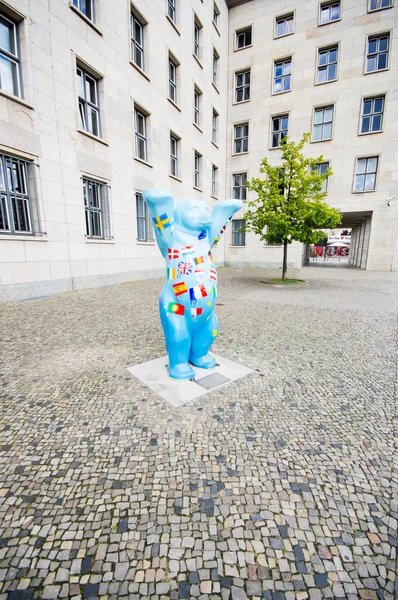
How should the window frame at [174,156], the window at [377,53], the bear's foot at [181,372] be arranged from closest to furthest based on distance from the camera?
the bear's foot at [181,372] < the window frame at [174,156] < the window at [377,53]

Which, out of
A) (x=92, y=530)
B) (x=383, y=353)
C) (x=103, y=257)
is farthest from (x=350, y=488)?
(x=103, y=257)

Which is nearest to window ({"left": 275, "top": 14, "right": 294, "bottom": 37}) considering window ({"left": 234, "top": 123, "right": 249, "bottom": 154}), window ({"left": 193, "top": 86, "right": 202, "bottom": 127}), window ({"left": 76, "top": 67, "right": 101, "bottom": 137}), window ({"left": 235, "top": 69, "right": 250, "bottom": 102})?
window ({"left": 235, "top": 69, "right": 250, "bottom": 102})

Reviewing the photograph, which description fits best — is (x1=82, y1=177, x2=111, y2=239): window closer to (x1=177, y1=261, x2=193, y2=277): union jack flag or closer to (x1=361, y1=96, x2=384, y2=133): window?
(x1=177, y1=261, x2=193, y2=277): union jack flag

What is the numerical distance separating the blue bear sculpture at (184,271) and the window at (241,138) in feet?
63.4

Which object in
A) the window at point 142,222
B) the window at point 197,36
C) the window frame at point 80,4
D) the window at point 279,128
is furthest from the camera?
the window at point 279,128

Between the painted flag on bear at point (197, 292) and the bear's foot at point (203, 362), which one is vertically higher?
the painted flag on bear at point (197, 292)

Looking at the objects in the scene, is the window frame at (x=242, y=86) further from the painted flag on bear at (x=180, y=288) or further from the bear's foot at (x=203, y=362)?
the bear's foot at (x=203, y=362)

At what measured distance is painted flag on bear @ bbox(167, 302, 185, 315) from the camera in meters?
3.15

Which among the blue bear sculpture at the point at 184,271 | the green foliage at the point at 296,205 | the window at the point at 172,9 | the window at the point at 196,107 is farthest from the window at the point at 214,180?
the blue bear sculpture at the point at 184,271

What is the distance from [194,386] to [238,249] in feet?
60.4

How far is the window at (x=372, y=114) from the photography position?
1666 centimetres

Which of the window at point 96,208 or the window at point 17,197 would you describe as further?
the window at point 96,208

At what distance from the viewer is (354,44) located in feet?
54.3

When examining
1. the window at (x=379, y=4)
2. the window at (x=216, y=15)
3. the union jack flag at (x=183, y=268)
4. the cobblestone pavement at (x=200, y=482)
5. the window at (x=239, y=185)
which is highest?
the window at (x=216, y=15)
